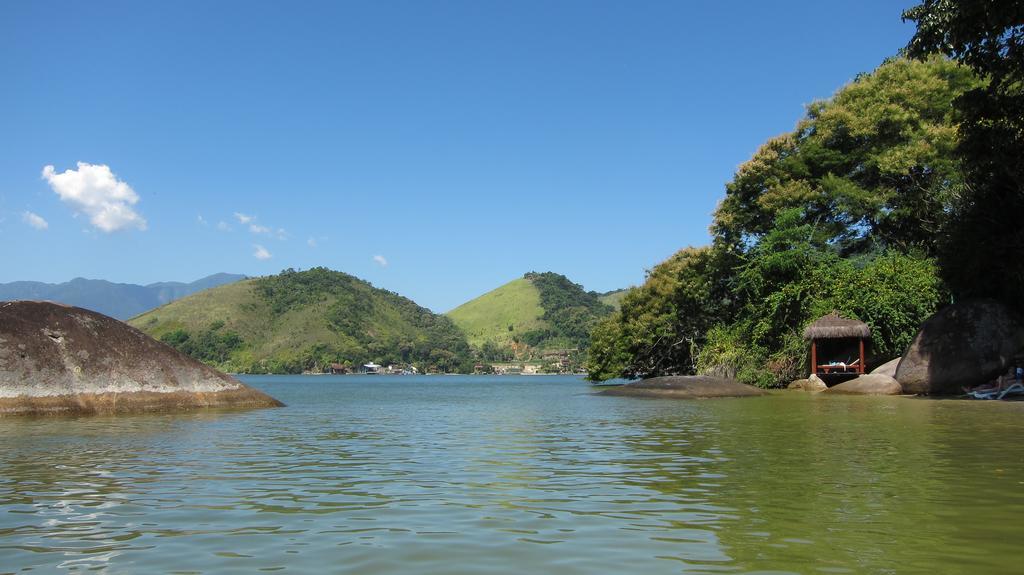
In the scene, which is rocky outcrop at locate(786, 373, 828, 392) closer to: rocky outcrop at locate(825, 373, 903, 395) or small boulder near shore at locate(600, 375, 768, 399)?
rocky outcrop at locate(825, 373, 903, 395)

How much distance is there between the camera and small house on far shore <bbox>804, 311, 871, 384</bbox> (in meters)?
36.5

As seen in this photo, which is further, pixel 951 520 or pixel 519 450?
pixel 519 450

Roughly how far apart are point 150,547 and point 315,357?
173128mm

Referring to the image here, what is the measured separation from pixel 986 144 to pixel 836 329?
512 inches

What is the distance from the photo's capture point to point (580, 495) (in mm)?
8500

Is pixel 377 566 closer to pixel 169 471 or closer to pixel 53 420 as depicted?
pixel 169 471

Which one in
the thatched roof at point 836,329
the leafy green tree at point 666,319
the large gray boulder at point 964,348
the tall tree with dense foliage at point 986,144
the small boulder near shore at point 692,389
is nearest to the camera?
the tall tree with dense foliage at point 986,144

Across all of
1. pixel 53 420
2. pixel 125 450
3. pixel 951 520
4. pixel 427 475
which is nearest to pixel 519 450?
pixel 427 475

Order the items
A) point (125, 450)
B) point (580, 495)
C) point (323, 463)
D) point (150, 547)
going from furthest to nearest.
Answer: point (125, 450)
point (323, 463)
point (580, 495)
point (150, 547)

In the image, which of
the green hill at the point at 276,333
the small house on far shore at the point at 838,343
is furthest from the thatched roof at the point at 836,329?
the green hill at the point at 276,333

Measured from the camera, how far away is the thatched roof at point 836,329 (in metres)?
36.3

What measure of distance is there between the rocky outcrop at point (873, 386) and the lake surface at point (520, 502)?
50.7 feet

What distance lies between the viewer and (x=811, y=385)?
3703 centimetres

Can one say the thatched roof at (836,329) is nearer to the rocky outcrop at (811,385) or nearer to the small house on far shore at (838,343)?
the small house on far shore at (838,343)
